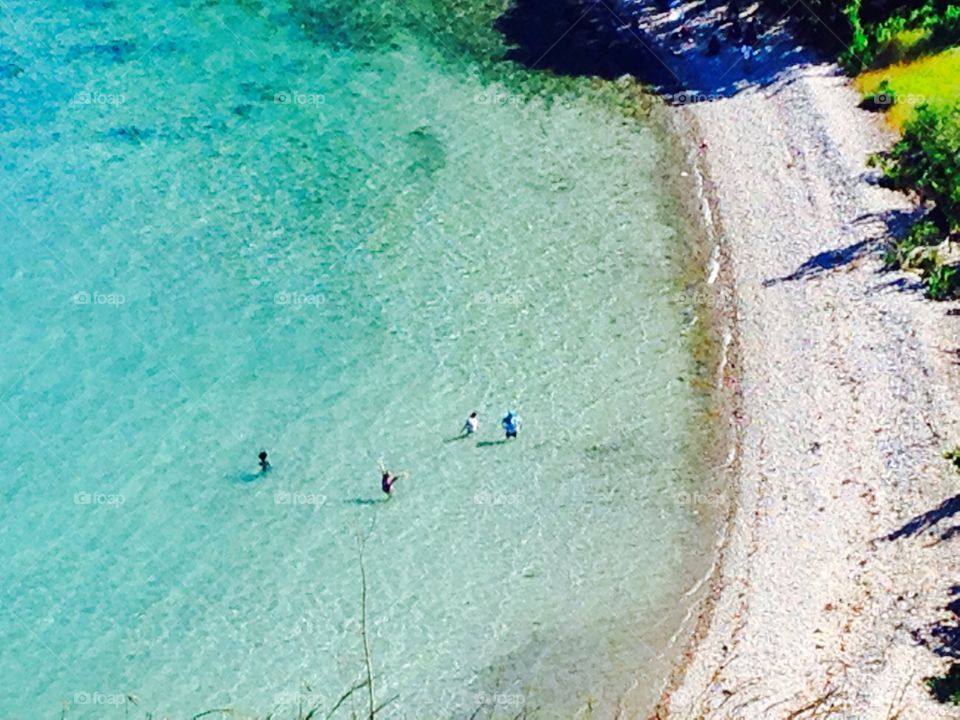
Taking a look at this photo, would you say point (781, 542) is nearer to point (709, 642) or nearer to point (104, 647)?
point (709, 642)

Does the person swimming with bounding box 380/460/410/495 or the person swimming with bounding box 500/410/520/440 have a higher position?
the person swimming with bounding box 500/410/520/440

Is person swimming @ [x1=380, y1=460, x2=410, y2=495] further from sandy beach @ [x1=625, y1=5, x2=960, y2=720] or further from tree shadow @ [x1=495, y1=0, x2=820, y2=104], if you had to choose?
tree shadow @ [x1=495, y1=0, x2=820, y2=104]

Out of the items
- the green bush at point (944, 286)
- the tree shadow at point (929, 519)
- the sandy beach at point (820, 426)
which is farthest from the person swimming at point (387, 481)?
the green bush at point (944, 286)

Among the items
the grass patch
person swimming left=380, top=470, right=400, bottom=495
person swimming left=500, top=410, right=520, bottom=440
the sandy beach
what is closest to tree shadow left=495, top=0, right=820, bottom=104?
the sandy beach

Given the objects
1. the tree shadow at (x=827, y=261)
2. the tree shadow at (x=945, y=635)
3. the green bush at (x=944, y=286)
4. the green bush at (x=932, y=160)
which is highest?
the green bush at (x=932, y=160)

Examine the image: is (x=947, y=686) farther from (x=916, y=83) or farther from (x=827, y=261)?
(x=916, y=83)

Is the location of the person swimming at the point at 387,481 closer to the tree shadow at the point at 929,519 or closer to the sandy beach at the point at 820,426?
the sandy beach at the point at 820,426
